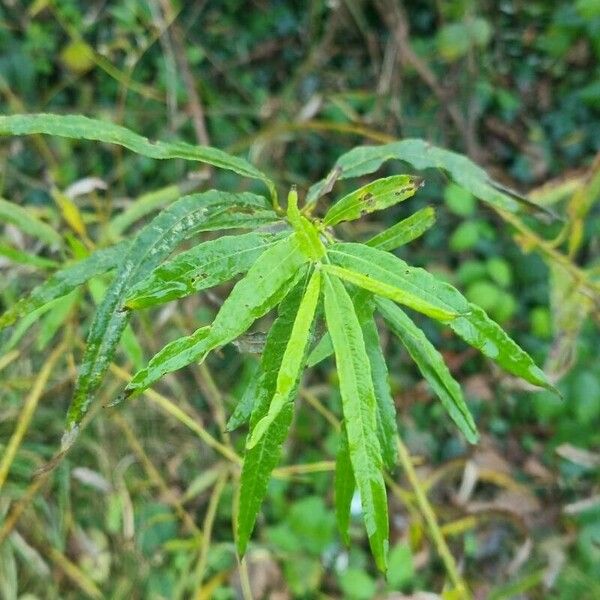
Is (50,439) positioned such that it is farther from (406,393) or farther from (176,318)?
(406,393)

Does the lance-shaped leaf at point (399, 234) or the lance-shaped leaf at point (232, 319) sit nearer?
the lance-shaped leaf at point (232, 319)

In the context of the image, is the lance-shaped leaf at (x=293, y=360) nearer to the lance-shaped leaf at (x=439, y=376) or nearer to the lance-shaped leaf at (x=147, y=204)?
the lance-shaped leaf at (x=439, y=376)

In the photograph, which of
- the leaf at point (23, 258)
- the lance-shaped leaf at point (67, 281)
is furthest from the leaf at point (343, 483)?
the leaf at point (23, 258)

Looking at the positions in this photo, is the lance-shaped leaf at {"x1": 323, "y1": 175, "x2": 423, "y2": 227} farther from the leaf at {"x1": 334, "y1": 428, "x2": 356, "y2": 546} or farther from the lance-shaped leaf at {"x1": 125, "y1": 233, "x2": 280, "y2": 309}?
the leaf at {"x1": 334, "y1": 428, "x2": 356, "y2": 546}

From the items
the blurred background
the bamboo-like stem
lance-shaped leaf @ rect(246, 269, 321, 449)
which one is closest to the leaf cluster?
lance-shaped leaf @ rect(246, 269, 321, 449)

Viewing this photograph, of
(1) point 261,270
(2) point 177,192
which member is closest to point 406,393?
(2) point 177,192

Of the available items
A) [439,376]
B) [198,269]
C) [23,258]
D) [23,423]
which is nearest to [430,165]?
[439,376]
